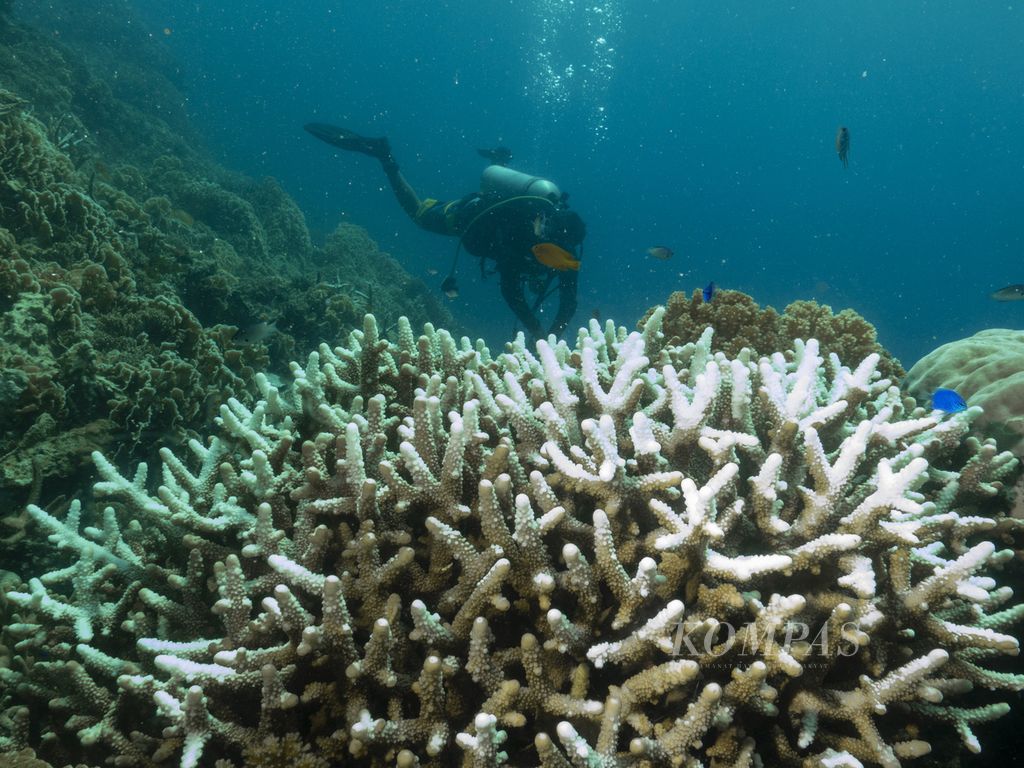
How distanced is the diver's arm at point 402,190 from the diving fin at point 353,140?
0.28 metres

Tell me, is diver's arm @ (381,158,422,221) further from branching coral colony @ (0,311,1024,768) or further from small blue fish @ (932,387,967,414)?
branching coral colony @ (0,311,1024,768)

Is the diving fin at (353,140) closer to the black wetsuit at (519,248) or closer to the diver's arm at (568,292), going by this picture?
the black wetsuit at (519,248)

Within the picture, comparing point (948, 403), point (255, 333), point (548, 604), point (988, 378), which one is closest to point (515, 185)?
point (255, 333)

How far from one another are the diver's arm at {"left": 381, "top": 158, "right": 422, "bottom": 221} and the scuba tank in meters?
2.80

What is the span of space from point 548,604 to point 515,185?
1235 cm

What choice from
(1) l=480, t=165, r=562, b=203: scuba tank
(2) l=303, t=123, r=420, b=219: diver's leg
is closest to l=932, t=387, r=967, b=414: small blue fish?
(1) l=480, t=165, r=562, b=203: scuba tank

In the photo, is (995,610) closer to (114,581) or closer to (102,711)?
(102,711)

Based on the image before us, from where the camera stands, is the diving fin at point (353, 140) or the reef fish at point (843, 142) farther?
the diving fin at point (353, 140)

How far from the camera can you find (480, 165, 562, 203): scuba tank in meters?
12.2

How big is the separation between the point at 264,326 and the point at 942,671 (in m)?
7.23

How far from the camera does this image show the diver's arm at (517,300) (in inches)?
422

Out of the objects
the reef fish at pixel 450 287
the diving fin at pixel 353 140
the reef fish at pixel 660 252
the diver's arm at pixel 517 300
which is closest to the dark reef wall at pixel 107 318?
the reef fish at pixel 450 287

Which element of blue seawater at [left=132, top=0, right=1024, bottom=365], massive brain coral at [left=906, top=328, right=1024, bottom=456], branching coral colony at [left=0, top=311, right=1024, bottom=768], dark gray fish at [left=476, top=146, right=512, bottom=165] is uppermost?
blue seawater at [left=132, top=0, right=1024, bottom=365]

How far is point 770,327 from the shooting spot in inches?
180
